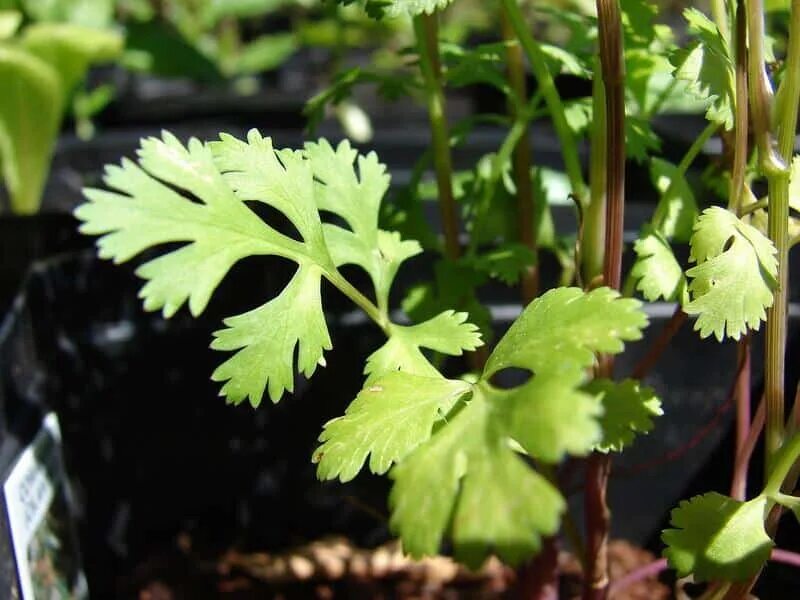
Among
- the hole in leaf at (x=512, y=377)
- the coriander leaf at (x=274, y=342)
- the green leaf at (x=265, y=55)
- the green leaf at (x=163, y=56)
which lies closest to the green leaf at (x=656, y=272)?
the coriander leaf at (x=274, y=342)

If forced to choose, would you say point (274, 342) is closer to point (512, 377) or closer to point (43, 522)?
point (43, 522)

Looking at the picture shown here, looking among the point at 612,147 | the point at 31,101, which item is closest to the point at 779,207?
the point at 612,147

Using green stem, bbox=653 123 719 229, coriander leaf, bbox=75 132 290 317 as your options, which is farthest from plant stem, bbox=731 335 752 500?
coriander leaf, bbox=75 132 290 317

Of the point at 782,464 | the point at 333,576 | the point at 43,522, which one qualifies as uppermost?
the point at 782,464

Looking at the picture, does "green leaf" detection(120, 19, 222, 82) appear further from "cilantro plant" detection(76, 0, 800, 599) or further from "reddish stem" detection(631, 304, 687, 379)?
"reddish stem" detection(631, 304, 687, 379)

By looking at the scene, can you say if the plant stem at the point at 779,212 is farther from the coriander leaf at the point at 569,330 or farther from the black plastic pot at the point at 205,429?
the black plastic pot at the point at 205,429

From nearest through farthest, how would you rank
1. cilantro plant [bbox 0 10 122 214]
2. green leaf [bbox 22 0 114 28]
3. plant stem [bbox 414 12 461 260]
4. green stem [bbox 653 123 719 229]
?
green stem [bbox 653 123 719 229], plant stem [bbox 414 12 461 260], cilantro plant [bbox 0 10 122 214], green leaf [bbox 22 0 114 28]

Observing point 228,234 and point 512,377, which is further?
point 512,377

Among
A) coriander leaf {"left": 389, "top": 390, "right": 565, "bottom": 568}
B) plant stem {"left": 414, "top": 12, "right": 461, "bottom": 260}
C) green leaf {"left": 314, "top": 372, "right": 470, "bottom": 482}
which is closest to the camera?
coriander leaf {"left": 389, "top": 390, "right": 565, "bottom": 568}
